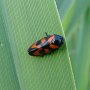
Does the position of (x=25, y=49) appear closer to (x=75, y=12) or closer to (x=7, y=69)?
(x=7, y=69)

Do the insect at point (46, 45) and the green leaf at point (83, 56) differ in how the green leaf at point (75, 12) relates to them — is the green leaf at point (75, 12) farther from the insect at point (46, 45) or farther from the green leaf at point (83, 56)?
the insect at point (46, 45)

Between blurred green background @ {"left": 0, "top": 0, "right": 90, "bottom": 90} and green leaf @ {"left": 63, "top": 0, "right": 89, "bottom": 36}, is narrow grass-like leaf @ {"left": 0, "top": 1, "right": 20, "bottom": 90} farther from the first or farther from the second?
green leaf @ {"left": 63, "top": 0, "right": 89, "bottom": 36}

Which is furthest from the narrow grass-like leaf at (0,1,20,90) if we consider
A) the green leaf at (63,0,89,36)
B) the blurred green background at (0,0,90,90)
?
the green leaf at (63,0,89,36)

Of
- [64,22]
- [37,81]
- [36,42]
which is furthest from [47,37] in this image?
[64,22]

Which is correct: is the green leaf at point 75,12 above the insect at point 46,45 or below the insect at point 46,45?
above

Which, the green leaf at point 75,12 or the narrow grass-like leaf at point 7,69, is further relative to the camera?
the green leaf at point 75,12

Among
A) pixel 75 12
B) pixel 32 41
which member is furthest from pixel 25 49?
pixel 75 12

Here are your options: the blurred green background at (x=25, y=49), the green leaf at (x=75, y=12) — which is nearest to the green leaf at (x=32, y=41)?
the blurred green background at (x=25, y=49)
